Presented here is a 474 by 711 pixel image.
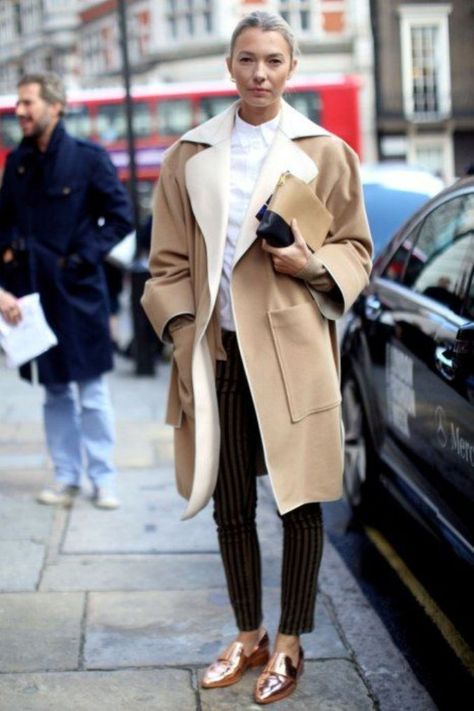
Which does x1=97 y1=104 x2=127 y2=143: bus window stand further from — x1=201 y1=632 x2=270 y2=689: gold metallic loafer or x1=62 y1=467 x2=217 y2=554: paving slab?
x1=201 y1=632 x2=270 y2=689: gold metallic loafer

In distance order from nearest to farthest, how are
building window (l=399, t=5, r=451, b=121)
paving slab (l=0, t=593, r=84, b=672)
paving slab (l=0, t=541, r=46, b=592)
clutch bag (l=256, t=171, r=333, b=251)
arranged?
clutch bag (l=256, t=171, r=333, b=251)
paving slab (l=0, t=593, r=84, b=672)
paving slab (l=0, t=541, r=46, b=592)
building window (l=399, t=5, r=451, b=121)

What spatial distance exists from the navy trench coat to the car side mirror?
2.11 meters

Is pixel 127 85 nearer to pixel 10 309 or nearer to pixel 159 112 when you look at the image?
pixel 10 309

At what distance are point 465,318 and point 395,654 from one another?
1098 mm

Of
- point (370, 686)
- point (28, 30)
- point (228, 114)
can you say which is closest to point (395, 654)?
point (370, 686)

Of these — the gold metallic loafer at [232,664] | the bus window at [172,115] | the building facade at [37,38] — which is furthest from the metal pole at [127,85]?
the building facade at [37,38]

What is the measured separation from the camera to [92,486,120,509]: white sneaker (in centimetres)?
564

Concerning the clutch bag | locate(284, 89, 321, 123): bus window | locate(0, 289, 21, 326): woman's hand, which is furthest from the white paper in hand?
locate(284, 89, 321, 123): bus window

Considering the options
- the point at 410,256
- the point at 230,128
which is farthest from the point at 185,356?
the point at 410,256

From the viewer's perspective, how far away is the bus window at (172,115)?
2608 centimetres

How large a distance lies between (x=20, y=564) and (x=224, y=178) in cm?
204

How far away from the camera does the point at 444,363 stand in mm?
3910

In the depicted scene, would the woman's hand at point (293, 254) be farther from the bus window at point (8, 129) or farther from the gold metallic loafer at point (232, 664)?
the bus window at point (8, 129)

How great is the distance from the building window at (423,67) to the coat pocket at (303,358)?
39.2 m
